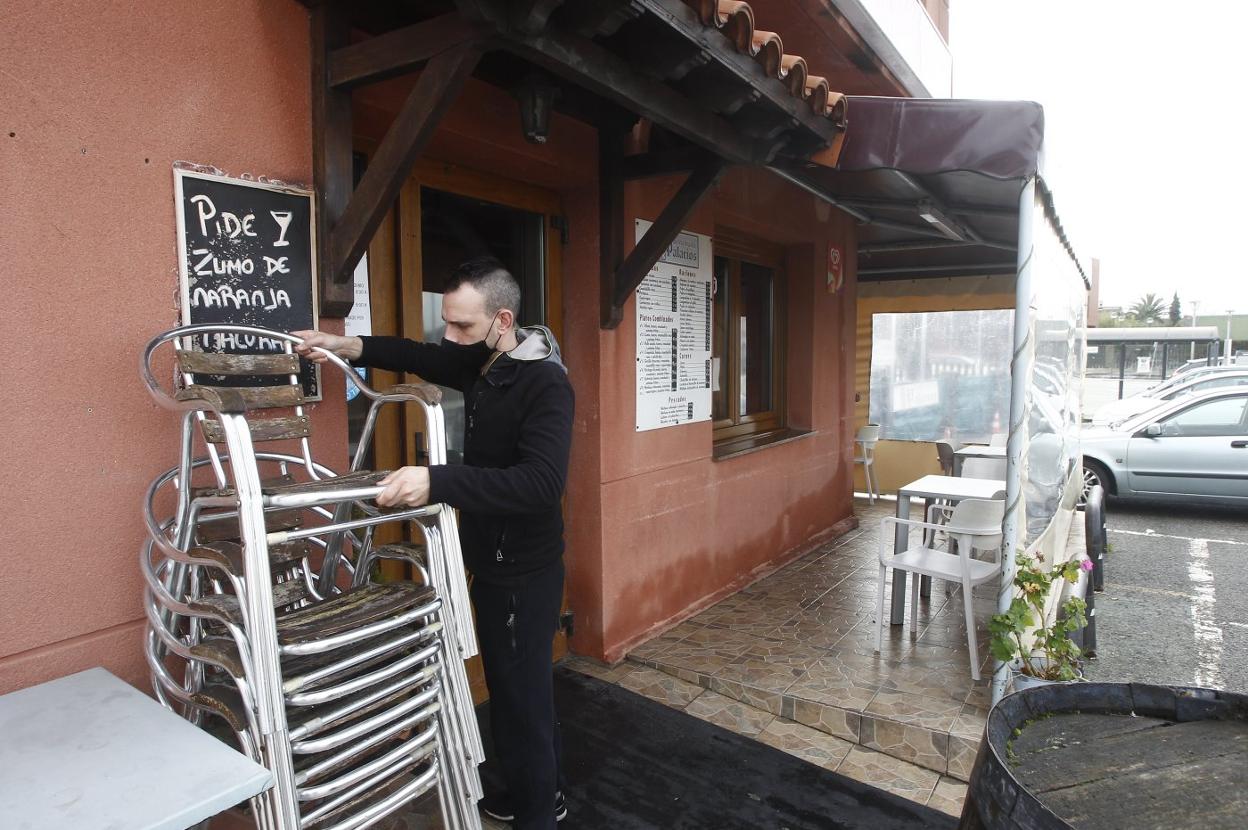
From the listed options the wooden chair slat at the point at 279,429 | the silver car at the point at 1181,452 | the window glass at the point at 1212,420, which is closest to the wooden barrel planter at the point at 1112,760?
the wooden chair slat at the point at 279,429

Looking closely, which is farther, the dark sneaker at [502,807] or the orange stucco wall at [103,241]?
the dark sneaker at [502,807]

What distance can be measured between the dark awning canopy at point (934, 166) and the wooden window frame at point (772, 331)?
2.67 ft

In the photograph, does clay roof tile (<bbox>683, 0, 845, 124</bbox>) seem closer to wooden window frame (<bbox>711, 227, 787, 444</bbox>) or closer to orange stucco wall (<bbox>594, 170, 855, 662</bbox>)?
orange stucco wall (<bbox>594, 170, 855, 662</bbox>)

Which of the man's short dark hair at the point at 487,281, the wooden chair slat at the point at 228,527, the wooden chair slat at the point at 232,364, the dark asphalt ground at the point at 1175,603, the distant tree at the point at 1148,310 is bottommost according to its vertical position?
the dark asphalt ground at the point at 1175,603

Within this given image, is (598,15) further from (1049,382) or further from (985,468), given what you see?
(985,468)

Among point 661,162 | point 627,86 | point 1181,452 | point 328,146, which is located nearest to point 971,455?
point 661,162

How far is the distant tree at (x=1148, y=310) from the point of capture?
196ft

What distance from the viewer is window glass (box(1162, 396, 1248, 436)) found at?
27.1ft

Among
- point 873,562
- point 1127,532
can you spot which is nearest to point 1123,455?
point 1127,532

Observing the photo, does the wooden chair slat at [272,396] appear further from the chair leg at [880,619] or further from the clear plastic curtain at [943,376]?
the clear plastic curtain at [943,376]

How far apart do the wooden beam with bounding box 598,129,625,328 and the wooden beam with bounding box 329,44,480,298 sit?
5.23 ft

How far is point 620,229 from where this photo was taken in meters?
3.82

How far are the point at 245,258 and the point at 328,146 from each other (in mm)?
468

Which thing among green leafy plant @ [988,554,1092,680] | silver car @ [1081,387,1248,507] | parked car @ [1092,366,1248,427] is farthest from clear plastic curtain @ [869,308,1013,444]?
green leafy plant @ [988,554,1092,680]
